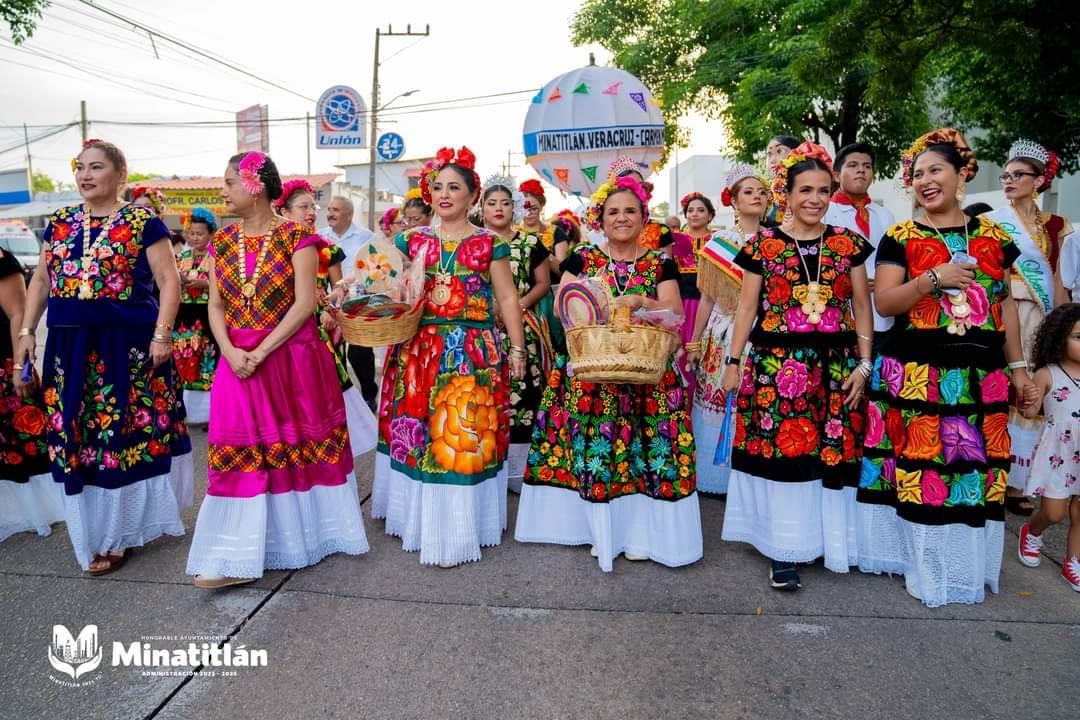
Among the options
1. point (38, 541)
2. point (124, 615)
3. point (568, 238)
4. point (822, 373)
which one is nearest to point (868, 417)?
point (822, 373)

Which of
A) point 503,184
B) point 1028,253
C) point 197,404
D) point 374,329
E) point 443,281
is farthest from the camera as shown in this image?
point 197,404

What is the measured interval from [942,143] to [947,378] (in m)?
1.06

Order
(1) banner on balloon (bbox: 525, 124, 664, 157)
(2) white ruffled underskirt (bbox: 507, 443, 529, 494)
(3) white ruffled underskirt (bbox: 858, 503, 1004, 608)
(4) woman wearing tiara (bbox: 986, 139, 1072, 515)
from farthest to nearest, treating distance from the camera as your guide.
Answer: (1) banner on balloon (bbox: 525, 124, 664, 157) < (2) white ruffled underskirt (bbox: 507, 443, 529, 494) < (4) woman wearing tiara (bbox: 986, 139, 1072, 515) < (3) white ruffled underskirt (bbox: 858, 503, 1004, 608)

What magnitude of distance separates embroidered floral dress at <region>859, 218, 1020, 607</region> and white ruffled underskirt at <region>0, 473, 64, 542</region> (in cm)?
452

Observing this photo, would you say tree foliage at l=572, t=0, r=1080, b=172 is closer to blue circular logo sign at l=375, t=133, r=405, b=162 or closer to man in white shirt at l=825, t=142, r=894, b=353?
man in white shirt at l=825, t=142, r=894, b=353

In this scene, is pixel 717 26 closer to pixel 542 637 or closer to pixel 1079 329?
pixel 1079 329

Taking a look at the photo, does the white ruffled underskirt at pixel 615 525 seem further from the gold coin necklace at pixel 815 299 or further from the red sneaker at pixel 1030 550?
the red sneaker at pixel 1030 550

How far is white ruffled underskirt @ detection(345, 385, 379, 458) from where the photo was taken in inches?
181

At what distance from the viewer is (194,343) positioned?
674 cm

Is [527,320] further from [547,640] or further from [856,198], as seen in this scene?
[547,640]

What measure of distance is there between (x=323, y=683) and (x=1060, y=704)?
2665mm

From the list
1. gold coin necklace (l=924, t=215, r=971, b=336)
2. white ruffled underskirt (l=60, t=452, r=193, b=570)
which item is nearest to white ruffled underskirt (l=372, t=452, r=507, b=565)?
white ruffled underskirt (l=60, t=452, r=193, b=570)

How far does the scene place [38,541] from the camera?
422 centimetres

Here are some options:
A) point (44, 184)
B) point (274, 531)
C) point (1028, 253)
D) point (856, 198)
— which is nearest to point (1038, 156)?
point (1028, 253)
